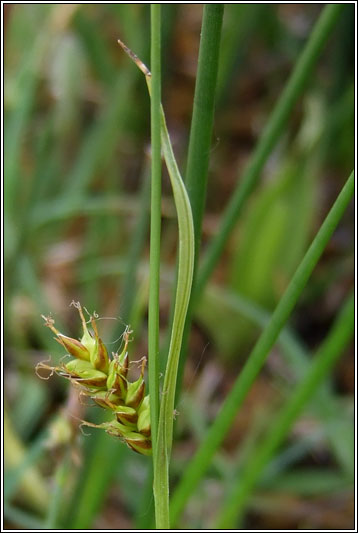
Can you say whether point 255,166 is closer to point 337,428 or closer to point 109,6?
point 337,428

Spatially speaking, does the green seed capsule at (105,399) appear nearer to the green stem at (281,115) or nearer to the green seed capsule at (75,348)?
the green seed capsule at (75,348)

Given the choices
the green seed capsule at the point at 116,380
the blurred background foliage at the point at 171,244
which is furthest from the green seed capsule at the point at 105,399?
the blurred background foliage at the point at 171,244

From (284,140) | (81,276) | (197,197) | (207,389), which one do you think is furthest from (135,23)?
(197,197)

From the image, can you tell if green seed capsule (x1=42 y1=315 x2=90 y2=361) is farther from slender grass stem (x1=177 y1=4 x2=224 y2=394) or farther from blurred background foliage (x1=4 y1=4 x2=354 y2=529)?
blurred background foliage (x1=4 y1=4 x2=354 y2=529)

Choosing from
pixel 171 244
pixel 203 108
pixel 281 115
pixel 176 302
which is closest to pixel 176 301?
pixel 176 302

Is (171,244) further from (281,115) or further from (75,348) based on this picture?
(75,348)
